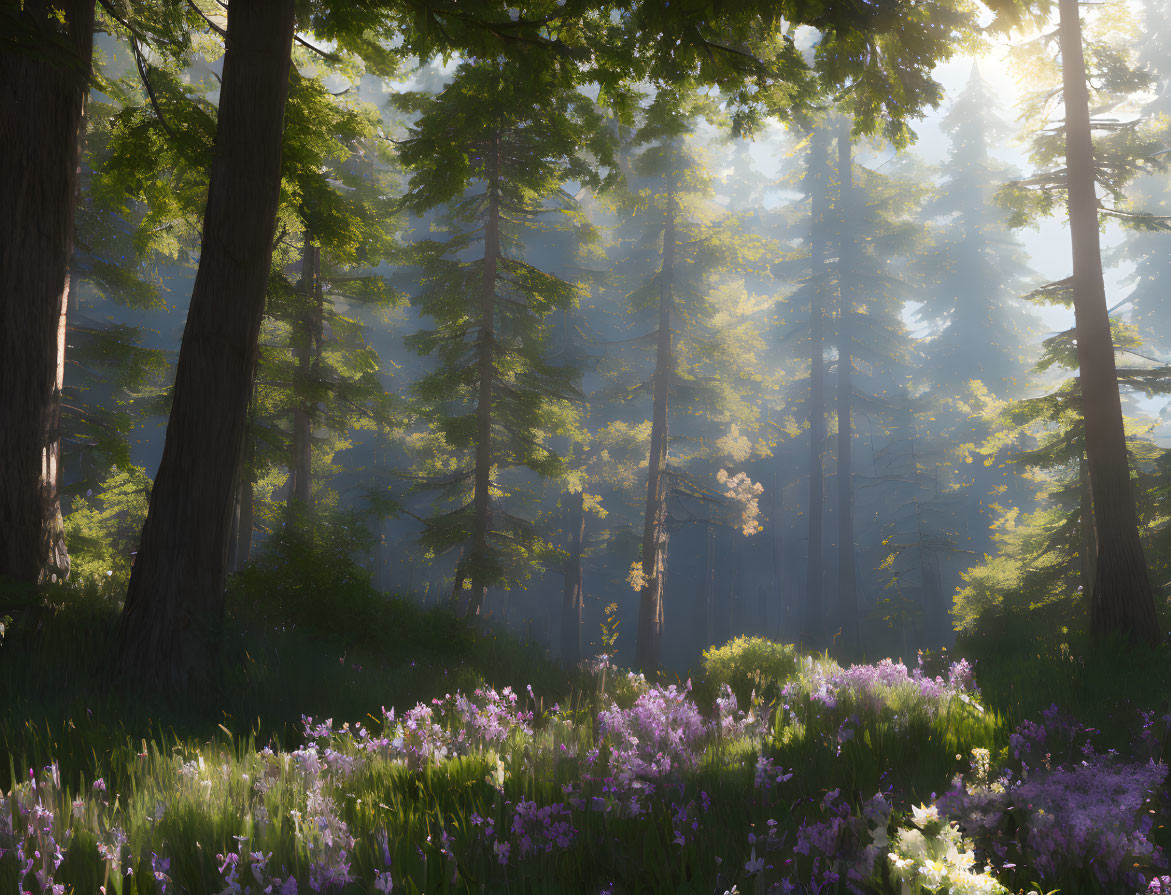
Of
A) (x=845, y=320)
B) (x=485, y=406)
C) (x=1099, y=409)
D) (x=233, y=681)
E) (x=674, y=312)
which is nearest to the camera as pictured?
(x=233, y=681)

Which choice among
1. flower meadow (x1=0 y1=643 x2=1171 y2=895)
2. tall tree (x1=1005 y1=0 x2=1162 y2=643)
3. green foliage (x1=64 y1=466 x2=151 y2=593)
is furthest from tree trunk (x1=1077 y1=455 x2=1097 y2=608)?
green foliage (x1=64 y1=466 x2=151 y2=593)

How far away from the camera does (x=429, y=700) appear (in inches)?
237

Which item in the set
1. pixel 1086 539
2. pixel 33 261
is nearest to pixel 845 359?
pixel 1086 539

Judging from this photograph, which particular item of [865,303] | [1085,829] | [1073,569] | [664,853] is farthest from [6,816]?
[865,303]

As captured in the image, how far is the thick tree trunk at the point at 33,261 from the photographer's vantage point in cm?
610

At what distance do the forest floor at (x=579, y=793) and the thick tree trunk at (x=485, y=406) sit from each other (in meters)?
8.36

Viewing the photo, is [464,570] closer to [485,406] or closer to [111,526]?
[485,406]

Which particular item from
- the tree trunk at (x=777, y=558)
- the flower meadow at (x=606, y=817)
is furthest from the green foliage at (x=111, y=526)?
the tree trunk at (x=777, y=558)

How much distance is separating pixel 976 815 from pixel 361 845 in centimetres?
233

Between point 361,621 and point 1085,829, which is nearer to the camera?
point 1085,829

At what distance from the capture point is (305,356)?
1512 cm

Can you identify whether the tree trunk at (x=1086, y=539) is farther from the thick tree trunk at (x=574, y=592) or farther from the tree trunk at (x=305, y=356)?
the thick tree trunk at (x=574, y=592)

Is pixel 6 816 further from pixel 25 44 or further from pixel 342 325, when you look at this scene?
pixel 342 325

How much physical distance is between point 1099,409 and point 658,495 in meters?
14.4
